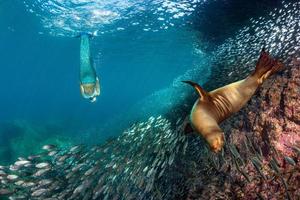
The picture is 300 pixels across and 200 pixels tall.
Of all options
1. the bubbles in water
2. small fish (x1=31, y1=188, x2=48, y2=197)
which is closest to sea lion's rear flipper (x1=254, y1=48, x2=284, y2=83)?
small fish (x1=31, y1=188, x2=48, y2=197)

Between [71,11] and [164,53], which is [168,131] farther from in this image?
[164,53]

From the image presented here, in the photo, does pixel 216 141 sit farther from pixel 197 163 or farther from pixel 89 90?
pixel 197 163

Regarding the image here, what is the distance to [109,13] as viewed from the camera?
19641mm

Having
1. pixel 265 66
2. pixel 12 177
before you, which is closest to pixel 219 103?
pixel 265 66

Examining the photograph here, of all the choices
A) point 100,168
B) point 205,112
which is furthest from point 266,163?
point 100,168

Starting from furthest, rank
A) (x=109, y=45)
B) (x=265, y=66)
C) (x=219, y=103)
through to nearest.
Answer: (x=109, y=45) → (x=265, y=66) → (x=219, y=103)

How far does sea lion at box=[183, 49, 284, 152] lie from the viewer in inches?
94.2

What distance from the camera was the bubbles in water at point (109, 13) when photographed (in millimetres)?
17062

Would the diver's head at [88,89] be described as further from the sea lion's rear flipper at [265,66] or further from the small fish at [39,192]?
the small fish at [39,192]

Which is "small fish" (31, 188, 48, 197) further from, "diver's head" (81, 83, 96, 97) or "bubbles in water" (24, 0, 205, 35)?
"bubbles in water" (24, 0, 205, 35)

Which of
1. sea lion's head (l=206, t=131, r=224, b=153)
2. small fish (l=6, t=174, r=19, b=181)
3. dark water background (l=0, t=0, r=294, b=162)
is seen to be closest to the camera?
sea lion's head (l=206, t=131, r=224, b=153)

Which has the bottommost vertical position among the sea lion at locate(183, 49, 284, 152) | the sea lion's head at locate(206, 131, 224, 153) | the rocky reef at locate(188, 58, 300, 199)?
the rocky reef at locate(188, 58, 300, 199)

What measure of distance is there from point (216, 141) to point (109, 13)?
61.4 ft

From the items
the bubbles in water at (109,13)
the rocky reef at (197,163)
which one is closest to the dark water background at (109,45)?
the bubbles in water at (109,13)
